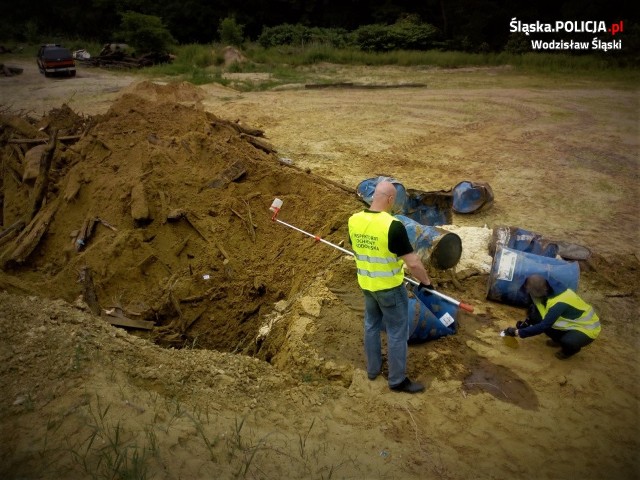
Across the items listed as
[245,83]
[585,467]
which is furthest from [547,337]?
[245,83]

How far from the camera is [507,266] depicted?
18.7 feet

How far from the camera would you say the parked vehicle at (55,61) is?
70.9 ft

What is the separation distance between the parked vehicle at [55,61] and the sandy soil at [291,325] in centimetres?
1496

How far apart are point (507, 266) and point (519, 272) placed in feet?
0.51

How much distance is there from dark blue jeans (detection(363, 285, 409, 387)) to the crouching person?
4.81ft

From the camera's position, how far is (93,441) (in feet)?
10.8

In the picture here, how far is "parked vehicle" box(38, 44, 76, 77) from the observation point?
21.6m

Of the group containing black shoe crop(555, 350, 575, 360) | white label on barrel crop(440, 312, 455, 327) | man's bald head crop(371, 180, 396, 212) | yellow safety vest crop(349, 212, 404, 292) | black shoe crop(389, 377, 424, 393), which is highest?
man's bald head crop(371, 180, 396, 212)

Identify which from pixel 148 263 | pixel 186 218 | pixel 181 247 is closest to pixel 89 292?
pixel 148 263

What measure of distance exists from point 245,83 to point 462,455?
18.2 metres

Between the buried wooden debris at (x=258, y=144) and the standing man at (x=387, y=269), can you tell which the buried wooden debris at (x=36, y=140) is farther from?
the standing man at (x=387, y=269)

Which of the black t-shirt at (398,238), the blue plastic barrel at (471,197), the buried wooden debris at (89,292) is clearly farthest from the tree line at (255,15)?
the black t-shirt at (398,238)

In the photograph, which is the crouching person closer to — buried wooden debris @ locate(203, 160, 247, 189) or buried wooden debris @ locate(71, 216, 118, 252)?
buried wooden debris @ locate(203, 160, 247, 189)

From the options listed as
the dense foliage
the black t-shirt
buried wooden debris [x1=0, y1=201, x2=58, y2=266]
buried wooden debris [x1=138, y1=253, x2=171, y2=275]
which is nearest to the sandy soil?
buried wooden debris [x1=138, y1=253, x2=171, y2=275]
